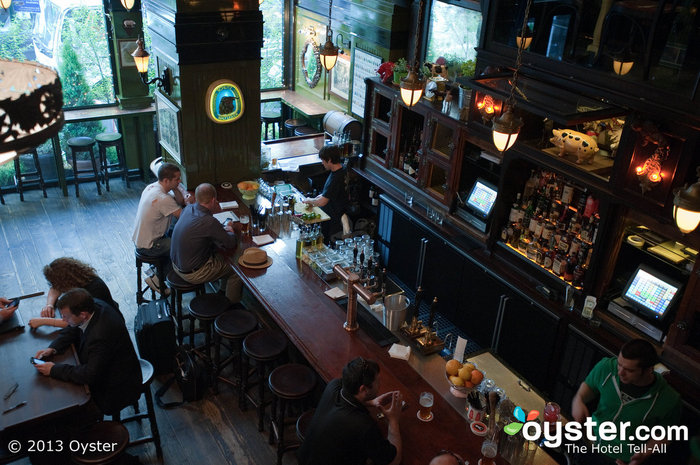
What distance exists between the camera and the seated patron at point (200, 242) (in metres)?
5.60

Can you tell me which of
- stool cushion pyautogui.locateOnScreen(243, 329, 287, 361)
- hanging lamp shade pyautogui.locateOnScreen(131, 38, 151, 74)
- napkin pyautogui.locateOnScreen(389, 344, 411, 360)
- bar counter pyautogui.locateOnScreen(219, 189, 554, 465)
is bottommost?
stool cushion pyautogui.locateOnScreen(243, 329, 287, 361)

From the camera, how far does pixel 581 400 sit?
409 cm

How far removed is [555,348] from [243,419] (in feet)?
9.32

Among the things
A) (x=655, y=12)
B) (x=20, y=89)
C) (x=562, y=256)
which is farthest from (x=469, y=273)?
(x=20, y=89)

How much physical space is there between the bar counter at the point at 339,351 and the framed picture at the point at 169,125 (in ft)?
6.58

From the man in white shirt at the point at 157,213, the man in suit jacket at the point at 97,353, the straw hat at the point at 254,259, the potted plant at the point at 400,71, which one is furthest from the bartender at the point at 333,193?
the man in suit jacket at the point at 97,353

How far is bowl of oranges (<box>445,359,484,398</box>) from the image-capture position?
4.02m

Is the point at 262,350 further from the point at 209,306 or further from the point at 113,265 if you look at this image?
the point at 113,265

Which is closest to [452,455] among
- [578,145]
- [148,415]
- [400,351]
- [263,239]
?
[400,351]

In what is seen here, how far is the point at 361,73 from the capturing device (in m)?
8.65

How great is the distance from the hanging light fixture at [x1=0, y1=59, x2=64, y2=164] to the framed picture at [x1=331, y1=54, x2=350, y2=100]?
23.9 ft

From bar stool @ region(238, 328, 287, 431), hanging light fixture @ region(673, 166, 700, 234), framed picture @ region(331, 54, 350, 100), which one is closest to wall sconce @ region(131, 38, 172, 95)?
framed picture @ region(331, 54, 350, 100)

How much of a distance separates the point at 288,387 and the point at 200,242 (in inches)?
72.1

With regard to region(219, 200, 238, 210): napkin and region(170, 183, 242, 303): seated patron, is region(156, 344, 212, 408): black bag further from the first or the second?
region(219, 200, 238, 210): napkin
